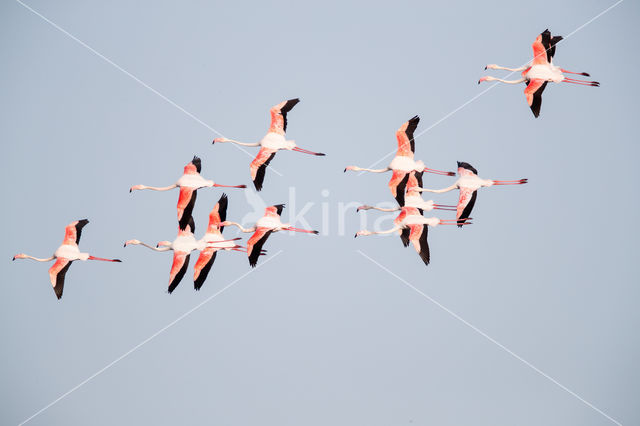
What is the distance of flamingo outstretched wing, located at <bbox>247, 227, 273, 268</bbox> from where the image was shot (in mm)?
26766

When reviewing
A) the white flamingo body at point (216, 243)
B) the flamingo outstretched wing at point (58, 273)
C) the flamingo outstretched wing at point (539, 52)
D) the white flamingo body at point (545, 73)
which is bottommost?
the flamingo outstretched wing at point (58, 273)

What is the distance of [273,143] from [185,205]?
2621 mm

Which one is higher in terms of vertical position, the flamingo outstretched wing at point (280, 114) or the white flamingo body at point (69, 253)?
the flamingo outstretched wing at point (280, 114)

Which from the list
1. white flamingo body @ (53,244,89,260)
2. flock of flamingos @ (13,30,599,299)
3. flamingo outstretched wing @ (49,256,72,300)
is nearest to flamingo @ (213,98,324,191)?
flock of flamingos @ (13,30,599,299)

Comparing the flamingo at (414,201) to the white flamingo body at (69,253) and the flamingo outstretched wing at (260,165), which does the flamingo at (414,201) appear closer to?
the flamingo outstretched wing at (260,165)

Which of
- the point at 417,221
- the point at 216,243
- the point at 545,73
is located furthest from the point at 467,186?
the point at 216,243

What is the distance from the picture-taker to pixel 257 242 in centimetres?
2680

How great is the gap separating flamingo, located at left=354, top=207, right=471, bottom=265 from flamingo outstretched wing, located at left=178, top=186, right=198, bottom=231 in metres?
4.95

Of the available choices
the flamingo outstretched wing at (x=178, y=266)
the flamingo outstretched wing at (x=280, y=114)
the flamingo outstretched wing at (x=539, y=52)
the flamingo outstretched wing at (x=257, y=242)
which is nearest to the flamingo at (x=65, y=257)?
the flamingo outstretched wing at (x=178, y=266)

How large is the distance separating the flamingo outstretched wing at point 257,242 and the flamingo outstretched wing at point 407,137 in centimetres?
379

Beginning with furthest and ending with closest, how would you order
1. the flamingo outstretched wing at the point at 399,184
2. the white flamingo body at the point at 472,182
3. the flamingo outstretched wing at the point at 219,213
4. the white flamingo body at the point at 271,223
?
1. the flamingo outstretched wing at the point at 219,213
2. the flamingo outstretched wing at the point at 399,184
3. the white flamingo body at the point at 271,223
4. the white flamingo body at the point at 472,182

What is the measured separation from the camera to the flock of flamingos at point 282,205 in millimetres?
26797

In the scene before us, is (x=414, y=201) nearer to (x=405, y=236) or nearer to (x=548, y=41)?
(x=405, y=236)

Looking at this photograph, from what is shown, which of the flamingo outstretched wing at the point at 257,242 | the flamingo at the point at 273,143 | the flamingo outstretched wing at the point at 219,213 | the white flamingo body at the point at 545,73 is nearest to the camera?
the flamingo outstretched wing at the point at 257,242
